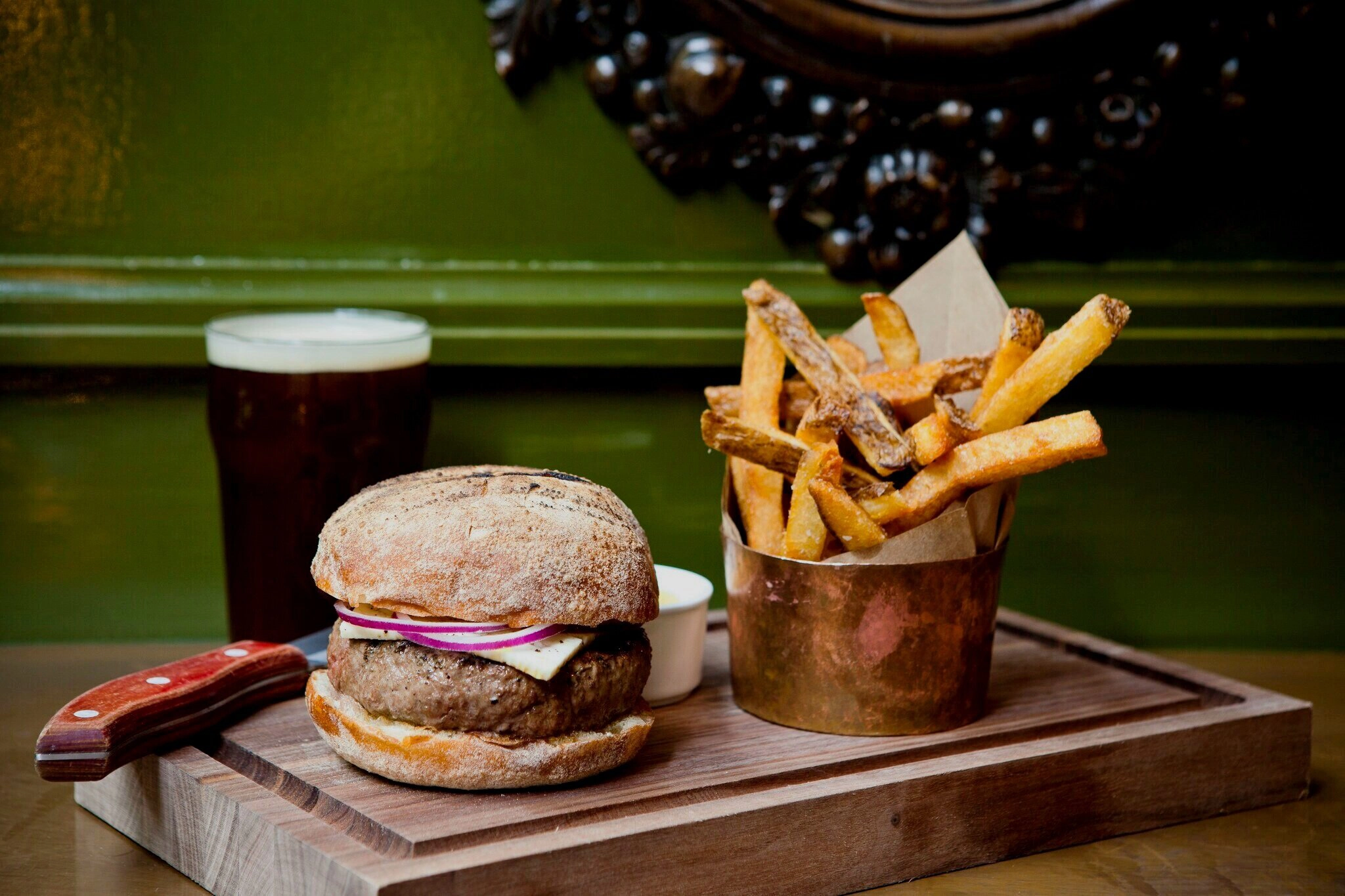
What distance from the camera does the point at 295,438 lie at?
1981mm

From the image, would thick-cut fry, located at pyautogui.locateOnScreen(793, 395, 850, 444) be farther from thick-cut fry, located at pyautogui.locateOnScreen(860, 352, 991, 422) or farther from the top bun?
the top bun

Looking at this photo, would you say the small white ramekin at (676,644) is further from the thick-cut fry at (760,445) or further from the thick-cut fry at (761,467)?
the thick-cut fry at (760,445)

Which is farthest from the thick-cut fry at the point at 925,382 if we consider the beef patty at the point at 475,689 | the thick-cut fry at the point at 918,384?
the beef patty at the point at 475,689

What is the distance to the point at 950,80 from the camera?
2330mm

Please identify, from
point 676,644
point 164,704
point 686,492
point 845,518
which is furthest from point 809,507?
point 686,492

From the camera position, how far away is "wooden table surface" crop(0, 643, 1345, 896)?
1.50 m

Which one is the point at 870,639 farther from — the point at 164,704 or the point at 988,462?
the point at 164,704

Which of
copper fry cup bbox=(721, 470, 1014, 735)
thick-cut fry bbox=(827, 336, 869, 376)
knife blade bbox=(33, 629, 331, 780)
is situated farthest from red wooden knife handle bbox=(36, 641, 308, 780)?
thick-cut fry bbox=(827, 336, 869, 376)

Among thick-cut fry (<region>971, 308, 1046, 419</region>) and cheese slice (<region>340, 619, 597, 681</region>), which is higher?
thick-cut fry (<region>971, 308, 1046, 419</region>)

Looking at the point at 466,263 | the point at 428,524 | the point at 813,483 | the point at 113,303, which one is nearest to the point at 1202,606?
the point at 813,483

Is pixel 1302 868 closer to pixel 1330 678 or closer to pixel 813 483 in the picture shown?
pixel 813 483

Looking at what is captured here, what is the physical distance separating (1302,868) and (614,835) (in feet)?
2.83

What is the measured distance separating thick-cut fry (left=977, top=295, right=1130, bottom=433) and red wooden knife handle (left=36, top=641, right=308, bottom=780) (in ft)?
3.22

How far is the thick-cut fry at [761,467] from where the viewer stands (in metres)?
1.74
